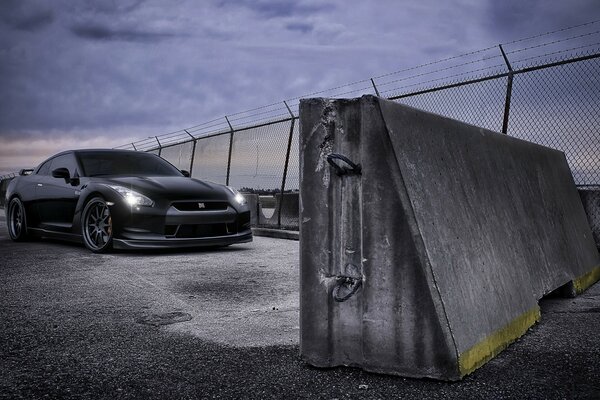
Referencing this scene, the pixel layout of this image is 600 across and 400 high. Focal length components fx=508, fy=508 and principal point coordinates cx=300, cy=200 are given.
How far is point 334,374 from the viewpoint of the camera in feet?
7.64

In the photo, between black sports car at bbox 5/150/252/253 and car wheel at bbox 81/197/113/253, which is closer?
black sports car at bbox 5/150/252/253

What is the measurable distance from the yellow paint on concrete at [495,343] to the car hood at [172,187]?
4521mm

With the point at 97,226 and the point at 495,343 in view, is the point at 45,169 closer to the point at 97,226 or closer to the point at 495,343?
the point at 97,226

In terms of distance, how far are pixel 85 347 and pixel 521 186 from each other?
305cm

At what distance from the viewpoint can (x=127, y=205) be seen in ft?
20.6

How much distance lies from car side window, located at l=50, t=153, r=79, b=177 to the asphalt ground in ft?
9.67

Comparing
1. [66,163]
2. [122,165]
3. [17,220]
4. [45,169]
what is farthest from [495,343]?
[17,220]

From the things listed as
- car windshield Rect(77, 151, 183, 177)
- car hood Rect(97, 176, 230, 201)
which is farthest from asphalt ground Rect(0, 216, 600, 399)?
car windshield Rect(77, 151, 183, 177)

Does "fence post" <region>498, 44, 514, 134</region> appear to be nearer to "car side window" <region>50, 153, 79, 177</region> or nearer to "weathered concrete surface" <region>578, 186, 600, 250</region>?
"weathered concrete surface" <region>578, 186, 600, 250</region>

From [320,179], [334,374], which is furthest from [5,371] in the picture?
[320,179]

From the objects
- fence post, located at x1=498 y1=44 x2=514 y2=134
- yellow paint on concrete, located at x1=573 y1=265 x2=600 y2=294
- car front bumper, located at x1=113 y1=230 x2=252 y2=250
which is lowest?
yellow paint on concrete, located at x1=573 y1=265 x2=600 y2=294

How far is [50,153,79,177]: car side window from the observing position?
7.50 m

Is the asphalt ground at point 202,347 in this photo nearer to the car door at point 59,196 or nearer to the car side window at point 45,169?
the car door at point 59,196

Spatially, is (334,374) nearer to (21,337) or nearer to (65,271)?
(21,337)
